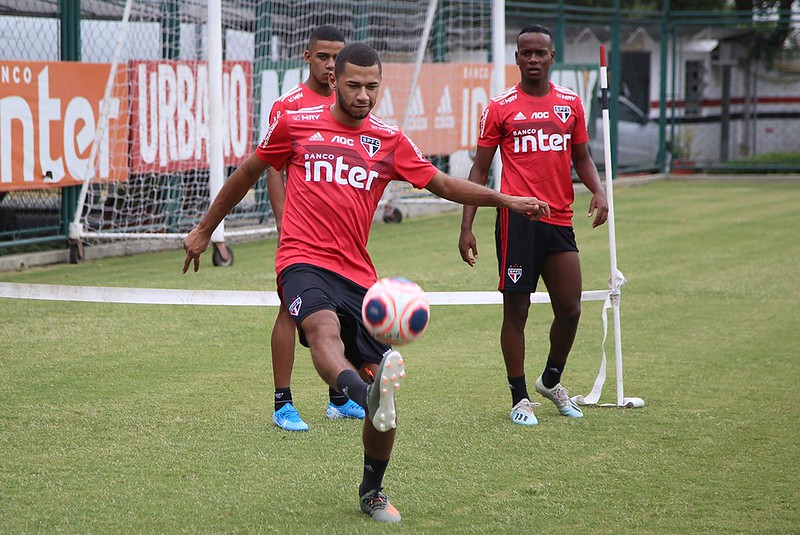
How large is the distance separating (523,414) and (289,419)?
1279 millimetres

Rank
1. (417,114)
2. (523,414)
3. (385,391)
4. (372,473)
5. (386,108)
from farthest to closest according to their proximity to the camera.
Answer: (417,114), (386,108), (523,414), (372,473), (385,391)

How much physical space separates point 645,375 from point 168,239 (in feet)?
24.2

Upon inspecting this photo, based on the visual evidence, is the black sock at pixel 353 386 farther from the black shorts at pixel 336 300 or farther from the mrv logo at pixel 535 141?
the mrv logo at pixel 535 141

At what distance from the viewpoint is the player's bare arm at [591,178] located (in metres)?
6.30

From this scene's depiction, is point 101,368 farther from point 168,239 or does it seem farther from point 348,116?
point 168,239

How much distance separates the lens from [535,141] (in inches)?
242

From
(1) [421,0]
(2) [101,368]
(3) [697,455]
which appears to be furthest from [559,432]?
(1) [421,0]

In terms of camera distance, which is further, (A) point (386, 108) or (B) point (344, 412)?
(A) point (386, 108)

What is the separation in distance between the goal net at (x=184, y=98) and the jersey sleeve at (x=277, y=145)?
716 centimetres

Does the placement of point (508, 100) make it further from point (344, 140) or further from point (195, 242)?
point (195, 242)

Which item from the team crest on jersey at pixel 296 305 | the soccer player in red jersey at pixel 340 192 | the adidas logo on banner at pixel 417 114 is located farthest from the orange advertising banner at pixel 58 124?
the team crest on jersey at pixel 296 305

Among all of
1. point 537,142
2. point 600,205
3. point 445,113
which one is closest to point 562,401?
point 600,205

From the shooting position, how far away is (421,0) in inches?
736

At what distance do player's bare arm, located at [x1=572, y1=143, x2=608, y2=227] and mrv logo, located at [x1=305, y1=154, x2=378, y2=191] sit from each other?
73.8 inches
